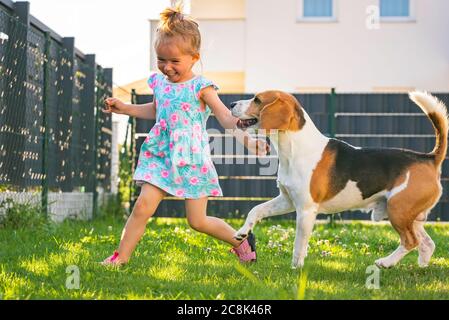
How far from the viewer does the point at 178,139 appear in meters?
5.15

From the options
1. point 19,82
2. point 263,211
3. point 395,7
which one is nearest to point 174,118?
point 263,211

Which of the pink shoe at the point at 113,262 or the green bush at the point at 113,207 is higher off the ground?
the green bush at the point at 113,207

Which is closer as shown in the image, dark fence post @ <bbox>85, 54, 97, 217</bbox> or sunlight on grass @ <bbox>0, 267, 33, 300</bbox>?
sunlight on grass @ <bbox>0, 267, 33, 300</bbox>

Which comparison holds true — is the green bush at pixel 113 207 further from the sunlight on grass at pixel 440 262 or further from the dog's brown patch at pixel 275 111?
the dog's brown patch at pixel 275 111

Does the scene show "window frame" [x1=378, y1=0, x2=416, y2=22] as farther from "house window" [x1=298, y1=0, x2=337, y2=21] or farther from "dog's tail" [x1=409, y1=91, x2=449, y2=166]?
"dog's tail" [x1=409, y1=91, x2=449, y2=166]

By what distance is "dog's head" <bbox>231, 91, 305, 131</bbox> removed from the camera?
5.06 meters

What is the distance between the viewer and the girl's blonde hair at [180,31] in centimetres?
505

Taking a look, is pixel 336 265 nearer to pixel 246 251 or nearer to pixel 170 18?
pixel 246 251

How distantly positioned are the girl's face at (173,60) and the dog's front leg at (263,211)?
1.11 m

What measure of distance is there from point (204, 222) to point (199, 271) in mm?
445

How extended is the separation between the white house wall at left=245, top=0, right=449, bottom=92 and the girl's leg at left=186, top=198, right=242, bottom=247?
10897 millimetres

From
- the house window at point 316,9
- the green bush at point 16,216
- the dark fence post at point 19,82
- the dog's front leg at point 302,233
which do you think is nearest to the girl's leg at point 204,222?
the dog's front leg at point 302,233

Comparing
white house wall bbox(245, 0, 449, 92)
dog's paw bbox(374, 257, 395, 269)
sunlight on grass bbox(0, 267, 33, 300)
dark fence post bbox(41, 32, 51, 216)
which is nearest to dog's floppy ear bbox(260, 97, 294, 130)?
dog's paw bbox(374, 257, 395, 269)

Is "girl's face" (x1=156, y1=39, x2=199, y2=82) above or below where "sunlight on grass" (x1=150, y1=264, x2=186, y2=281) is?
above
